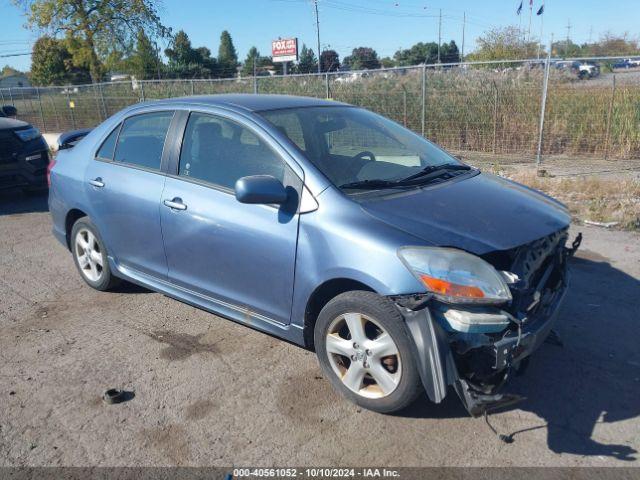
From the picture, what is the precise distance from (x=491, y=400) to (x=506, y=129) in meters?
9.76

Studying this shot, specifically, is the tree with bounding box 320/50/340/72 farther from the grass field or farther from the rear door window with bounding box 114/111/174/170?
the rear door window with bounding box 114/111/174/170

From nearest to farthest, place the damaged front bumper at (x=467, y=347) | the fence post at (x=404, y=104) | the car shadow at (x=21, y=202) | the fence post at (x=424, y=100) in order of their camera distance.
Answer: the damaged front bumper at (x=467, y=347) → the car shadow at (x=21, y=202) → the fence post at (x=424, y=100) → the fence post at (x=404, y=104)

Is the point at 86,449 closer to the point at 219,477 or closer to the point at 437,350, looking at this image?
the point at 219,477

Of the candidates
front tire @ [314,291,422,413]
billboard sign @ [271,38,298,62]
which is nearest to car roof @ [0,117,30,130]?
front tire @ [314,291,422,413]

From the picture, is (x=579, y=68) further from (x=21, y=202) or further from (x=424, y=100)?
(x=21, y=202)

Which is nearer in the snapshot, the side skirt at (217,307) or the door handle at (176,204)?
the side skirt at (217,307)

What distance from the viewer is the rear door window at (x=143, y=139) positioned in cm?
430

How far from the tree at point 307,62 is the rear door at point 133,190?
189 ft

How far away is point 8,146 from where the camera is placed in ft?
A: 28.2

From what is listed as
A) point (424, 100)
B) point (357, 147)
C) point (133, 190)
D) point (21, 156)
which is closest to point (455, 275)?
point (357, 147)

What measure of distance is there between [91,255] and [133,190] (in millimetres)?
1051

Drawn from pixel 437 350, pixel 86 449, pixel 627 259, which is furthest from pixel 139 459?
pixel 627 259

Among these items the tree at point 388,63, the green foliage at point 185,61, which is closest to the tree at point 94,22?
the green foliage at point 185,61

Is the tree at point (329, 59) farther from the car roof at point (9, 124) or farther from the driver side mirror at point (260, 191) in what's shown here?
the driver side mirror at point (260, 191)
